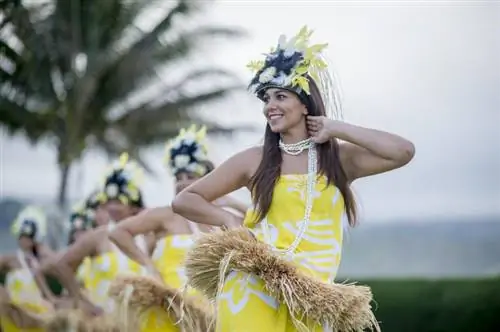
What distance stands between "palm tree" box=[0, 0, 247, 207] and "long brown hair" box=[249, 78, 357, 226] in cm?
1298

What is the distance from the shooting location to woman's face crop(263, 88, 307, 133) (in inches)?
181

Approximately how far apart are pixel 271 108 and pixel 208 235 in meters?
0.54

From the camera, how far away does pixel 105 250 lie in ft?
27.3

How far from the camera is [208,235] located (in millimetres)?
4633

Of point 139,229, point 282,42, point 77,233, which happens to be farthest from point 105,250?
point 282,42

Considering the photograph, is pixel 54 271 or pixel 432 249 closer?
pixel 54 271

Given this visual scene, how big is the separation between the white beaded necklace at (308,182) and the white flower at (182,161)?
192 cm

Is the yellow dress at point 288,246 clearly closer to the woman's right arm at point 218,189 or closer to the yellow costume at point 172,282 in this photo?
the woman's right arm at point 218,189

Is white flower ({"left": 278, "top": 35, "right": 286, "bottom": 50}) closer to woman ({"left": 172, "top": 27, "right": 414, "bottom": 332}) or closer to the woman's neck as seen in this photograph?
woman ({"left": 172, "top": 27, "right": 414, "bottom": 332})

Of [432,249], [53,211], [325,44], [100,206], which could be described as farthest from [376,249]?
[325,44]

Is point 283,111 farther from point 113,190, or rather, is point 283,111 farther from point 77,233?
point 77,233

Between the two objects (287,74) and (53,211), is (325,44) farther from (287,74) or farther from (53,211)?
(53,211)

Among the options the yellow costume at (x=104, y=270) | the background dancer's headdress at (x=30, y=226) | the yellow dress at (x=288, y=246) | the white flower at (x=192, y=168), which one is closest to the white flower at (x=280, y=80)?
the yellow dress at (x=288, y=246)

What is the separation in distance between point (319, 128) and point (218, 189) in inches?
19.0
